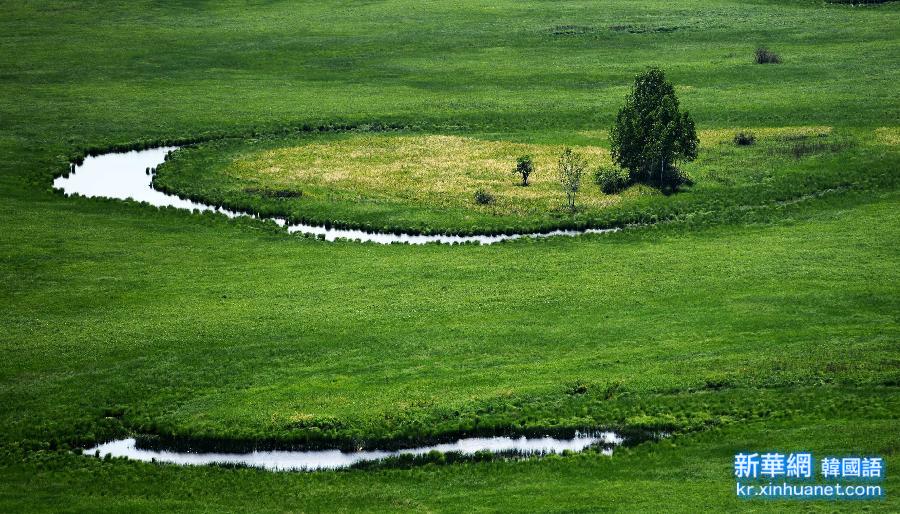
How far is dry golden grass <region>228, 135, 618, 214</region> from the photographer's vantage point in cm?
9275

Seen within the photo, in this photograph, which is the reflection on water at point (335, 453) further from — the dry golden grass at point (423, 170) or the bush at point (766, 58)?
the bush at point (766, 58)

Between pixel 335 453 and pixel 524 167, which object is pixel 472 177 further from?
pixel 335 453

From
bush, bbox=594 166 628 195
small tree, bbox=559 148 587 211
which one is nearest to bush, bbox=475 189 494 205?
small tree, bbox=559 148 587 211

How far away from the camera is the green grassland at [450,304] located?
52.1m

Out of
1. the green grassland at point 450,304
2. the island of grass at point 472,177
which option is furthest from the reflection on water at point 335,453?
the island of grass at point 472,177

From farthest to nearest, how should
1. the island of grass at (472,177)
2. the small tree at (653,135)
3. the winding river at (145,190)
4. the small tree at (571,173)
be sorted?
the small tree at (653,135) → the small tree at (571,173) → the island of grass at (472,177) → the winding river at (145,190)

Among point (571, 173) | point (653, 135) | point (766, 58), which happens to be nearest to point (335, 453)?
point (571, 173)

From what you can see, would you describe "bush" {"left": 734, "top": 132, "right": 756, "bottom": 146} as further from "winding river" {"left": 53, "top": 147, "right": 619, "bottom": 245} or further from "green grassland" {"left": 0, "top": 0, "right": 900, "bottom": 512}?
"winding river" {"left": 53, "top": 147, "right": 619, "bottom": 245}

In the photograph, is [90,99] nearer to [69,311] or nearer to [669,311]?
[69,311]

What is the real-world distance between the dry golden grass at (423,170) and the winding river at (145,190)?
19.0ft

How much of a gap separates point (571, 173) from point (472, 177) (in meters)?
8.25

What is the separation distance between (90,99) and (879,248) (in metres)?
81.2

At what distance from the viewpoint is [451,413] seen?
56.6m

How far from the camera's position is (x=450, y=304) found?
70.6 m
